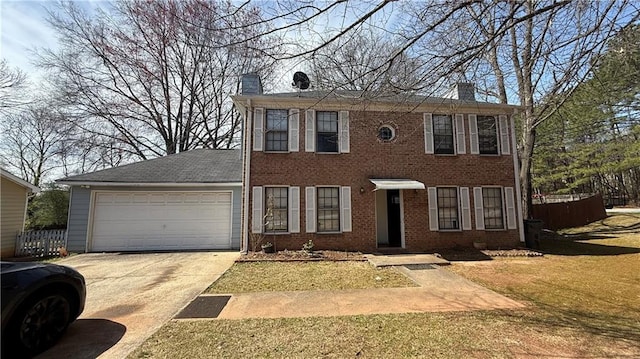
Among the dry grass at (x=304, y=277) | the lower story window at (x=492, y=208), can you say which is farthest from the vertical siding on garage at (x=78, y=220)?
the lower story window at (x=492, y=208)

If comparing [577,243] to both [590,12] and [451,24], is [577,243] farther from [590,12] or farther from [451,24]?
[451,24]

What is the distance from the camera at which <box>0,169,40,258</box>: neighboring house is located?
10.2 m

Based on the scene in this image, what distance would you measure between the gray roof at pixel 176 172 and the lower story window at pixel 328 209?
3440 mm

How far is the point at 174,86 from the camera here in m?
19.4

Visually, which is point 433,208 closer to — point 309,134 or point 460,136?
point 460,136

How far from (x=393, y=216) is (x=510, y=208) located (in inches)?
165

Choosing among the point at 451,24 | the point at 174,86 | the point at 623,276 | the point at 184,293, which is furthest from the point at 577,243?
the point at 174,86

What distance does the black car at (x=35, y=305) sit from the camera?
9.96ft

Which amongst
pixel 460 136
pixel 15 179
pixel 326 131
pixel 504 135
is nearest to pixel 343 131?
pixel 326 131

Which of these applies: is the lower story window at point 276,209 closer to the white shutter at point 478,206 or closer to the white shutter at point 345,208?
the white shutter at point 345,208

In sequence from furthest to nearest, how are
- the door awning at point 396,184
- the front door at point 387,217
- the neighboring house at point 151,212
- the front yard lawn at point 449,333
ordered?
the front door at point 387,217 < the neighboring house at point 151,212 < the door awning at point 396,184 < the front yard lawn at point 449,333

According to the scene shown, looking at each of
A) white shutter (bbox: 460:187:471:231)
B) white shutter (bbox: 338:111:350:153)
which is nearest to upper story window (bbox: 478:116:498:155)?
white shutter (bbox: 460:187:471:231)

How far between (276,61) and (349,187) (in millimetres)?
6470

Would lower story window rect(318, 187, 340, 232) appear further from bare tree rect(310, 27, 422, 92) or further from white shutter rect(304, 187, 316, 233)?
bare tree rect(310, 27, 422, 92)
